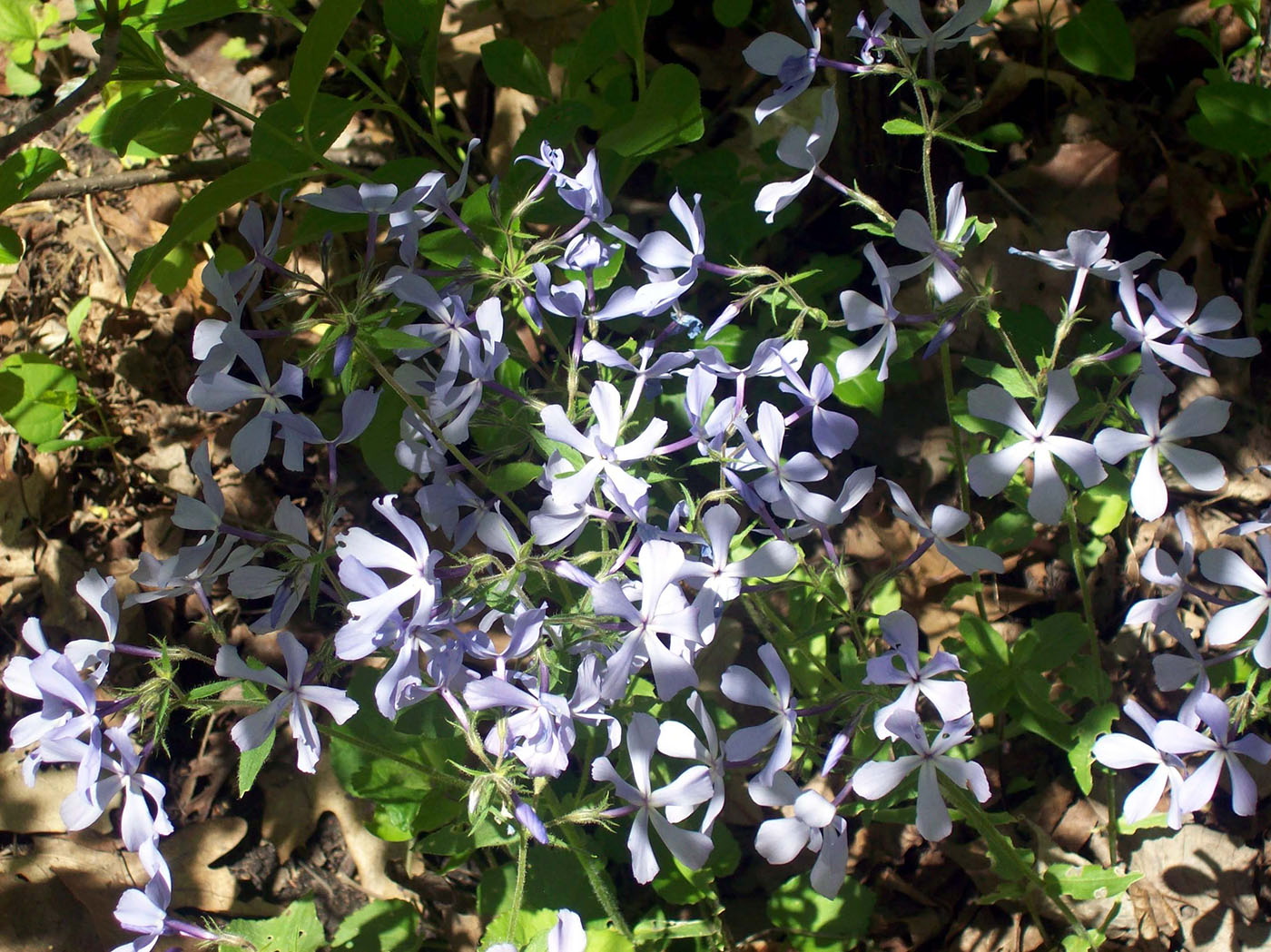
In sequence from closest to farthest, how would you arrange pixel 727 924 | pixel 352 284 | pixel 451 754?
1. pixel 451 754
2. pixel 727 924
3. pixel 352 284

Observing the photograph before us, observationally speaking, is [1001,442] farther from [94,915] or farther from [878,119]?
[94,915]

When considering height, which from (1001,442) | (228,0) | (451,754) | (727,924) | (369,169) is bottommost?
(727,924)

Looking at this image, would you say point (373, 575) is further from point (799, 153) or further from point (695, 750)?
point (799, 153)

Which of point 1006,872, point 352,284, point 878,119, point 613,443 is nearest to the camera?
point 613,443

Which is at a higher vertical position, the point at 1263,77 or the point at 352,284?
the point at 352,284

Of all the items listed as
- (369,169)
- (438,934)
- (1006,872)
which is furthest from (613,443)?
(369,169)

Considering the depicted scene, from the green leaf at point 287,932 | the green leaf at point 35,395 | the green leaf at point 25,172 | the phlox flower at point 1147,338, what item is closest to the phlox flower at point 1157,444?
the phlox flower at point 1147,338
